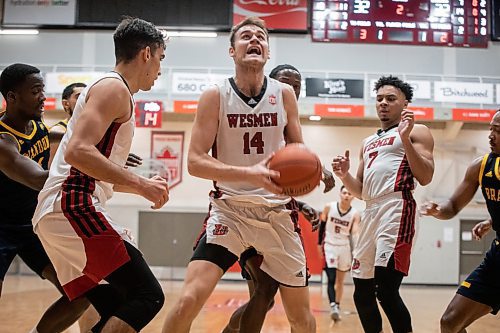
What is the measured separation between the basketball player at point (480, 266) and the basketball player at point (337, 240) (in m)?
4.39

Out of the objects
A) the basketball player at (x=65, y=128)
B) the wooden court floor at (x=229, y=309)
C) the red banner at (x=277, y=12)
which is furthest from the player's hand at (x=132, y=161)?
the red banner at (x=277, y=12)

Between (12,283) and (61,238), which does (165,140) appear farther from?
(61,238)

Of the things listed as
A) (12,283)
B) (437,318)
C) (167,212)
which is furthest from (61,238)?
(167,212)

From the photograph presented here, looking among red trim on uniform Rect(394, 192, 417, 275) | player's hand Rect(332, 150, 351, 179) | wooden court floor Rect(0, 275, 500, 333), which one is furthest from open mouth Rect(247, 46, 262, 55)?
wooden court floor Rect(0, 275, 500, 333)

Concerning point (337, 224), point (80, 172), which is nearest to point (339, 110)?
point (337, 224)

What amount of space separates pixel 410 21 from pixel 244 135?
12.6m

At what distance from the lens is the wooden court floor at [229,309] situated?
679 cm

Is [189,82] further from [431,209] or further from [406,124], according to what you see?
[431,209]

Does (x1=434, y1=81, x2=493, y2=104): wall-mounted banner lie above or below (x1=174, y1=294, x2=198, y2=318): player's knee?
above

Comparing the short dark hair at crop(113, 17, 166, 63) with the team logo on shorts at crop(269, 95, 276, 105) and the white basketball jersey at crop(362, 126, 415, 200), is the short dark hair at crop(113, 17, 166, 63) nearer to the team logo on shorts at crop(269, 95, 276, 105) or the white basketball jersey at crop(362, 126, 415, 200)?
the team logo on shorts at crop(269, 95, 276, 105)

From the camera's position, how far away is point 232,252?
3.40 metres

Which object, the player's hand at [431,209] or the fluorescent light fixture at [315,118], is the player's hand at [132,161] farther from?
the fluorescent light fixture at [315,118]

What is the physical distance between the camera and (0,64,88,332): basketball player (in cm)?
376

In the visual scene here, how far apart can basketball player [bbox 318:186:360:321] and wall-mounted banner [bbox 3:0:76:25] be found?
1087 centimetres
